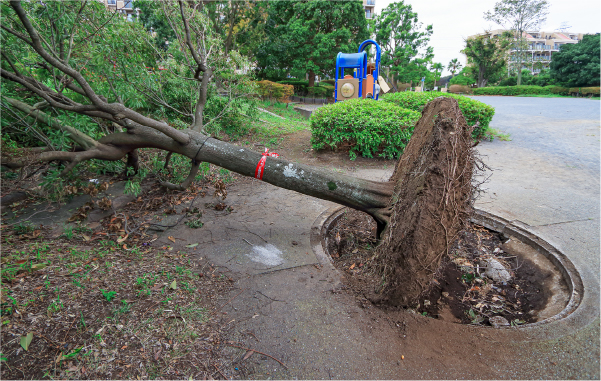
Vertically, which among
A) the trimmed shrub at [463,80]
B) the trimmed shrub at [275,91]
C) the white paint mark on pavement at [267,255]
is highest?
the trimmed shrub at [463,80]

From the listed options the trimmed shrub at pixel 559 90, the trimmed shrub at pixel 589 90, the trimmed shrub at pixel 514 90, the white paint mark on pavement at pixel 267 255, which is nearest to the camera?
the white paint mark on pavement at pixel 267 255

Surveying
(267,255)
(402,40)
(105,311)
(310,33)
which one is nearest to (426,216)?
(267,255)

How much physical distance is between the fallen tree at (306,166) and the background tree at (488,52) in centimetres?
3805

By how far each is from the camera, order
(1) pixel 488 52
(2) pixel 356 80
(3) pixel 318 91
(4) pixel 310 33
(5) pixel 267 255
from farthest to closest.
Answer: (1) pixel 488 52, (3) pixel 318 91, (4) pixel 310 33, (2) pixel 356 80, (5) pixel 267 255

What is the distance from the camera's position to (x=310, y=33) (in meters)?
19.8

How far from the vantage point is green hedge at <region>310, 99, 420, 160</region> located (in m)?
7.23

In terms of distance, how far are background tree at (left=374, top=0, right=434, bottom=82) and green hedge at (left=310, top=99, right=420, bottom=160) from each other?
21025 mm

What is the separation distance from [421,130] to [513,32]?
1555 inches

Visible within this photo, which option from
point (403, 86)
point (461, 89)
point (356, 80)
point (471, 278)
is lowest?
→ point (471, 278)

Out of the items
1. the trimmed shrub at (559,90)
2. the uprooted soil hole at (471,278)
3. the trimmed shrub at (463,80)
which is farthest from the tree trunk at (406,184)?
the trimmed shrub at (463,80)

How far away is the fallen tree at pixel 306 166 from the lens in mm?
2711

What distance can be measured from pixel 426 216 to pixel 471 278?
155 cm

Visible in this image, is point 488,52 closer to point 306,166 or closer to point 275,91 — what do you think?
point 275,91

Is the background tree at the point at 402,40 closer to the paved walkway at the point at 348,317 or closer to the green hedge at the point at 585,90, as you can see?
the green hedge at the point at 585,90
